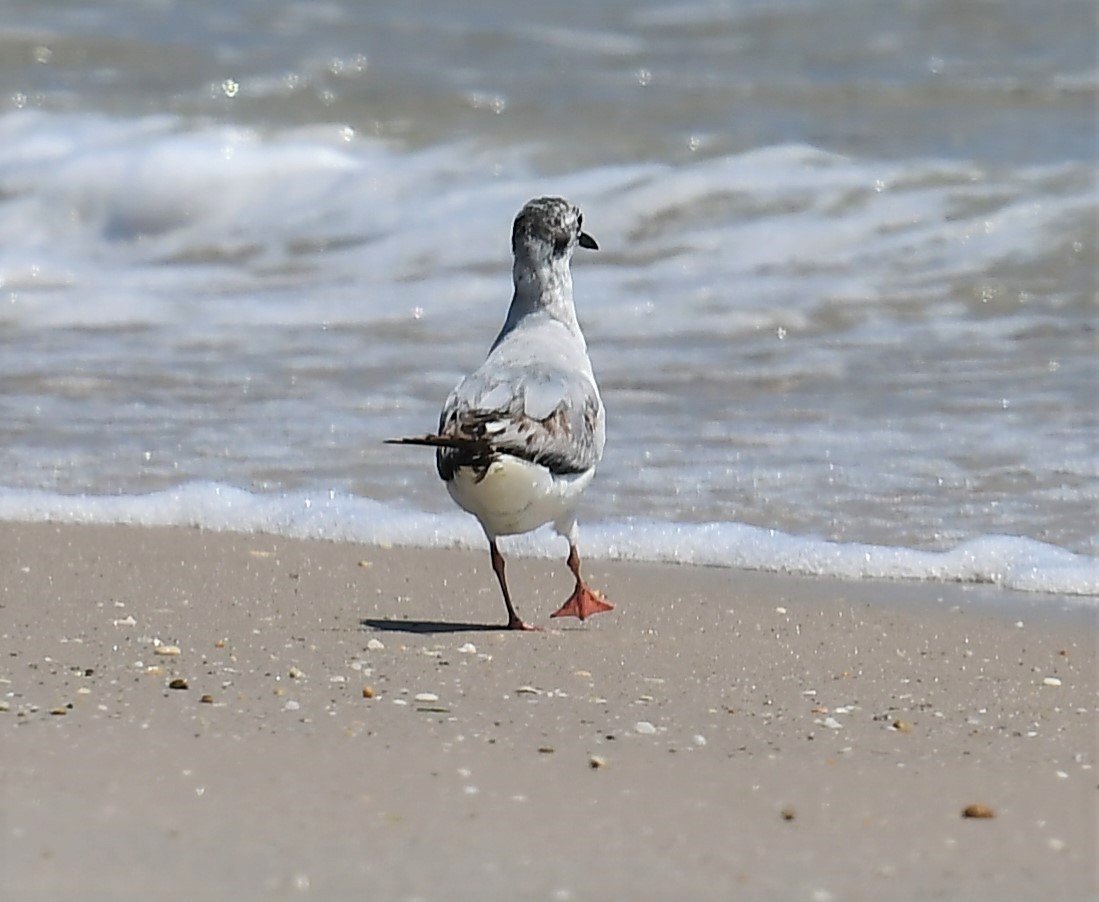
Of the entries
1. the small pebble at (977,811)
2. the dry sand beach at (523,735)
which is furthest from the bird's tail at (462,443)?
the small pebble at (977,811)

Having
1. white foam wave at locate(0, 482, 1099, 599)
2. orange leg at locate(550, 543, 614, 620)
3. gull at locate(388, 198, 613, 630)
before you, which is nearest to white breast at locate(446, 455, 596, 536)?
gull at locate(388, 198, 613, 630)

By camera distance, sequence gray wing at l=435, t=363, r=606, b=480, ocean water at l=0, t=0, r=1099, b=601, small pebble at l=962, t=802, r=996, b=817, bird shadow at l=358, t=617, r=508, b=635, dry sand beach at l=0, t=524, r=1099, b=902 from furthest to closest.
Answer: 1. ocean water at l=0, t=0, r=1099, b=601
2. bird shadow at l=358, t=617, r=508, b=635
3. gray wing at l=435, t=363, r=606, b=480
4. small pebble at l=962, t=802, r=996, b=817
5. dry sand beach at l=0, t=524, r=1099, b=902

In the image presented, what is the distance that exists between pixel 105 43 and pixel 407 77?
2897mm

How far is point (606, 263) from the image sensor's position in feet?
35.9

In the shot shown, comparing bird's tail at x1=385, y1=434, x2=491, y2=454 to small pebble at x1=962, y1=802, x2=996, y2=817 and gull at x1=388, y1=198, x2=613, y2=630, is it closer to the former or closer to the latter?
gull at x1=388, y1=198, x2=613, y2=630

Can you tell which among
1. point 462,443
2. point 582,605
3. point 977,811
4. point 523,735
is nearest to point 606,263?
point 582,605

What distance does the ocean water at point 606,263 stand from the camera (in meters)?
6.42

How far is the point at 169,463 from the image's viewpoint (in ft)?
22.5

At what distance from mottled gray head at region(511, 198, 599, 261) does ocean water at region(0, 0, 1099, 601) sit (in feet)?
2.99

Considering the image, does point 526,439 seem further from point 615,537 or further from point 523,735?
point 615,537

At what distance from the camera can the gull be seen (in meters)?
4.70

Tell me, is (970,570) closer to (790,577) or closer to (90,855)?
(790,577)

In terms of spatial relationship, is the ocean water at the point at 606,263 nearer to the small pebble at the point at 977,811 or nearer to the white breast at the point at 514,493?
the white breast at the point at 514,493

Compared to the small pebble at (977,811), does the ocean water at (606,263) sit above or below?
above
